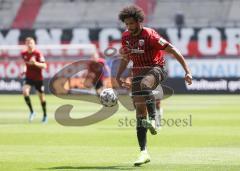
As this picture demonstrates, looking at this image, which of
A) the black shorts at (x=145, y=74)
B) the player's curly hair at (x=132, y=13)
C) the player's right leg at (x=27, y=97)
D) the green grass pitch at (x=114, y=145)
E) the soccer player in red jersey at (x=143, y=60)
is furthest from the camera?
the player's right leg at (x=27, y=97)

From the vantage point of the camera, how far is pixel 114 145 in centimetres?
1469

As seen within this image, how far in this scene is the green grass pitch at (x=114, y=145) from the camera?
1137 centimetres

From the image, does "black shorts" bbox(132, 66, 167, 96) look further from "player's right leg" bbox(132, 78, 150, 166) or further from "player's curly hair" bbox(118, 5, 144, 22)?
"player's curly hair" bbox(118, 5, 144, 22)

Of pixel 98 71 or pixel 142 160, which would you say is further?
pixel 98 71

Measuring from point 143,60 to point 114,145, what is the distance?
3.41 meters

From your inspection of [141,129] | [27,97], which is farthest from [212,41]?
[141,129]

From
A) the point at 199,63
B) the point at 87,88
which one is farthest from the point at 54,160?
the point at 199,63

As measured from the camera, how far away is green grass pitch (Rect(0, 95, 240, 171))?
11367 millimetres

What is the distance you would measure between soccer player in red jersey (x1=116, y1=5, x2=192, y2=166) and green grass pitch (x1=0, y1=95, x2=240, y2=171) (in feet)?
2.05

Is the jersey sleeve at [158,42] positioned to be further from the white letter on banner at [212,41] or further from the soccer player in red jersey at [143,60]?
the white letter on banner at [212,41]

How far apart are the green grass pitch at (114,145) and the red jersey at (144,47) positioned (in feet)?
5.30

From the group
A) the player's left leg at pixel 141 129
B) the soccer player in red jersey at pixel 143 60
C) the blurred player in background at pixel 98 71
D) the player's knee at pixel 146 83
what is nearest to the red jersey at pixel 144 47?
the soccer player in red jersey at pixel 143 60

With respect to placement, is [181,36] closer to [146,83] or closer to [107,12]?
[107,12]

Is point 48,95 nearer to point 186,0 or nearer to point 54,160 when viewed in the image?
point 186,0
